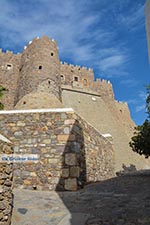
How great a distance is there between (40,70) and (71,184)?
2142 centimetres

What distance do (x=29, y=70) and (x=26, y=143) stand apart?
21.4m

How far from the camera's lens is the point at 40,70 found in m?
27.2

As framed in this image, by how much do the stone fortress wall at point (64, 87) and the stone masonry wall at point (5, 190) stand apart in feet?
56.5

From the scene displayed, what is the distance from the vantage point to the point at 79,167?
7.66 m

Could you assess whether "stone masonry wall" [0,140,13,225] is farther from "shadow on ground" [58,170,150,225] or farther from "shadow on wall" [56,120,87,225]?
"shadow on wall" [56,120,87,225]

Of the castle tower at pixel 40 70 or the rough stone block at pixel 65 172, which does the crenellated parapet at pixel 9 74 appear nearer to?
the castle tower at pixel 40 70

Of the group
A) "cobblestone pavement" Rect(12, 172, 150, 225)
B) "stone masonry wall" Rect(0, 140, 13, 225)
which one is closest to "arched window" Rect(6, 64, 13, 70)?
"cobblestone pavement" Rect(12, 172, 150, 225)

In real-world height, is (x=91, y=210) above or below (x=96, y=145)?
below

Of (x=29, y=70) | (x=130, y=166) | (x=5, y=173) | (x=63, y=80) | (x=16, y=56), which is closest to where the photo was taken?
(x=5, y=173)

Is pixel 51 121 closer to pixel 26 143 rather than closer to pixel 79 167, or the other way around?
pixel 26 143

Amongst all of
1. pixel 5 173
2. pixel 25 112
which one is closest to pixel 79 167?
pixel 25 112

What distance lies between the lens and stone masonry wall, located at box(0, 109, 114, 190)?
24.3 feet

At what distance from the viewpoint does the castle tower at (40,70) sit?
26.5 metres

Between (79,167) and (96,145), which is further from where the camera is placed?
(96,145)
